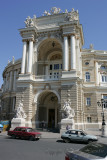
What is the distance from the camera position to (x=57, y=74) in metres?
32.6

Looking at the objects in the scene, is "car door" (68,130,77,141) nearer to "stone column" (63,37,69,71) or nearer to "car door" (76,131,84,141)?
"car door" (76,131,84,141)

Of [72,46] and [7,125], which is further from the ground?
[72,46]

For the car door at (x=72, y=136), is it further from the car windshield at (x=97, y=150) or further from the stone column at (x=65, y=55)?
the stone column at (x=65, y=55)

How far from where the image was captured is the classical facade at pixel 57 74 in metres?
27.4

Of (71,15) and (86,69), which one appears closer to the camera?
(71,15)

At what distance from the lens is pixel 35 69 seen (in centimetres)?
3139

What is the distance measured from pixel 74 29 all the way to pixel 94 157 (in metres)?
28.0

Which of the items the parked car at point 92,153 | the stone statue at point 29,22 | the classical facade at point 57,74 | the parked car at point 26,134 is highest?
the stone statue at point 29,22

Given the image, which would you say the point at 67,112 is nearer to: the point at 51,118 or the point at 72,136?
the point at 72,136

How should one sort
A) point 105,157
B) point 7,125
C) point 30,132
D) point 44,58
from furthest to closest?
point 44,58, point 7,125, point 30,132, point 105,157

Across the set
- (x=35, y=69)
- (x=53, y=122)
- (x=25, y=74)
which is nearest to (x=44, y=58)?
(x=35, y=69)

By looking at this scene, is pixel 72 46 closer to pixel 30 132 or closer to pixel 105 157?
pixel 30 132

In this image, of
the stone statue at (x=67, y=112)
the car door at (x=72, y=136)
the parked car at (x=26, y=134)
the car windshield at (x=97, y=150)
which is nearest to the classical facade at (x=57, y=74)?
the stone statue at (x=67, y=112)

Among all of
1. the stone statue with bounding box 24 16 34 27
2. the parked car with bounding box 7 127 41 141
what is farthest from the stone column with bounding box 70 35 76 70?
the parked car with bounding box 7 127 41 141
